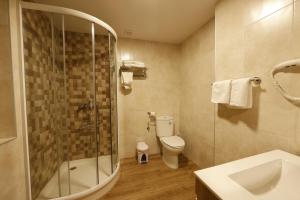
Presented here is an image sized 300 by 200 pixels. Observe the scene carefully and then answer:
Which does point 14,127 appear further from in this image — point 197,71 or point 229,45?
point 197,71

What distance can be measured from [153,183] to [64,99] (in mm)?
1569

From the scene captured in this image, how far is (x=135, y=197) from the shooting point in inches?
64.2

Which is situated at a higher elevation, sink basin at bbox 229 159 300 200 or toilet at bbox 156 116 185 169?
sink basin at bbox 229 159 300 200

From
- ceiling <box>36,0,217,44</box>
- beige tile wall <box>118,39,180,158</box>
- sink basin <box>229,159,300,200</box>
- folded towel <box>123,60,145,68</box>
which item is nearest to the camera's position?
sink basin <box>229,159,300,200</box>

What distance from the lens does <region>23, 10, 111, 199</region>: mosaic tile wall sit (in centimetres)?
148

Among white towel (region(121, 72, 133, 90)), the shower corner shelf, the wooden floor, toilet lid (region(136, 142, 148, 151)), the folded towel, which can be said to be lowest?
the wooden floor

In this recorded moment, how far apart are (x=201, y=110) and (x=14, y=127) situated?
2.16 metres

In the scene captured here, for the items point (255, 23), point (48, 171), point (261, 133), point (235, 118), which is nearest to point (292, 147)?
point (261, 133)

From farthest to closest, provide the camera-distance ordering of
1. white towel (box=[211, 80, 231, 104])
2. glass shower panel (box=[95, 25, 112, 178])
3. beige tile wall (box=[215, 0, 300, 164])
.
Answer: glass shower panel (box=[95, 25, 112, 178]) → white towel (box=[211, 80, 231, 104]) → beige tile wall (box=[215, 0, 300, 164])

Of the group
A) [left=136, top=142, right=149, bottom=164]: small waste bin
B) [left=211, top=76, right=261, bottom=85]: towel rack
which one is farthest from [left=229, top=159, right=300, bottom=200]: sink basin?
[left=136, top=142, right=149, bottom=164]: small waste bin

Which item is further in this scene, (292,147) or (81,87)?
(81,87)

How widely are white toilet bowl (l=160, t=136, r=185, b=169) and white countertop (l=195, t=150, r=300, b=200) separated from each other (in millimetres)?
1261

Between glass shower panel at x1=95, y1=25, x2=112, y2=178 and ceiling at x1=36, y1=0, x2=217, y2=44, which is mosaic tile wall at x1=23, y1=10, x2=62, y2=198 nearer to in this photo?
ceiling at x1=36, y1=0, x2=217, y2=44

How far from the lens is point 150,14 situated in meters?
1.87
